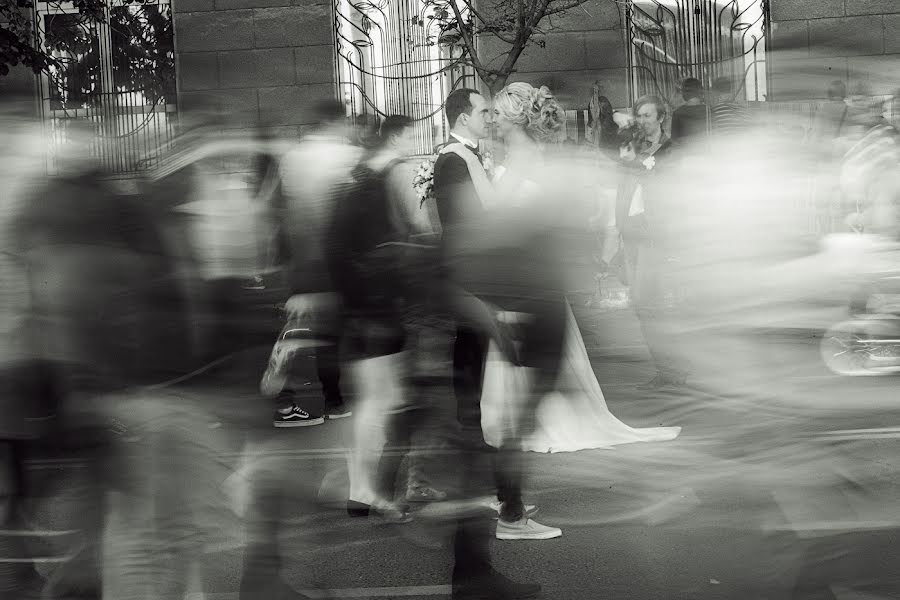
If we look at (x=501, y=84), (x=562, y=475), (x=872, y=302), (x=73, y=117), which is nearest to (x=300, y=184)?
(x=562, y=475)

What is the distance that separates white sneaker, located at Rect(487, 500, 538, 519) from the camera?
407 cm

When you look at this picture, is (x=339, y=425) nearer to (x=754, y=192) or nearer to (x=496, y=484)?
(x=496, y=484)

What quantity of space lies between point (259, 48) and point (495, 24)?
12.2ft

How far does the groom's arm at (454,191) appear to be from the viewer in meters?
4.02

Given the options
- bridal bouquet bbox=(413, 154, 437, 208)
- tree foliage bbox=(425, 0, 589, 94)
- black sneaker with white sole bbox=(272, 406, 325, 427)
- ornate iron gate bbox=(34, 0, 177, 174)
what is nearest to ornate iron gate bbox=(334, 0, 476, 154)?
tree foliage bbox=(425, 0, 589, 94)

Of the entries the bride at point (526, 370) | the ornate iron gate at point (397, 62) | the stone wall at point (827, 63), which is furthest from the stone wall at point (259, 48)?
the stone wall at point (827, 63)

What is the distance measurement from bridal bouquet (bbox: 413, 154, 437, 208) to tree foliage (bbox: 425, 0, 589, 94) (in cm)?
258

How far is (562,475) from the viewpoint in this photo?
14.7 ft

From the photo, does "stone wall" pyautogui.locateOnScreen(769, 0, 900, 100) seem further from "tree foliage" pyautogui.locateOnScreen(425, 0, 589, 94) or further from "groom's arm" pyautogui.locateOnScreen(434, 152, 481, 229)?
"tree foliage" pyautogui.locateOnScreen(425, 0, 589, 94)

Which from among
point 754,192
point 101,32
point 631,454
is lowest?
point 631,454

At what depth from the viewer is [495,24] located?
32.9ft

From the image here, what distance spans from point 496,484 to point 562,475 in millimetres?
590

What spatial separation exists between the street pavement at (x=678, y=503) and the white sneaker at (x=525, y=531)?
0.03 meters

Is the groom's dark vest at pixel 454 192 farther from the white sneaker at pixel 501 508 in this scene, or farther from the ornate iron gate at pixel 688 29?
the ornate iron gate at pixel 688 29
